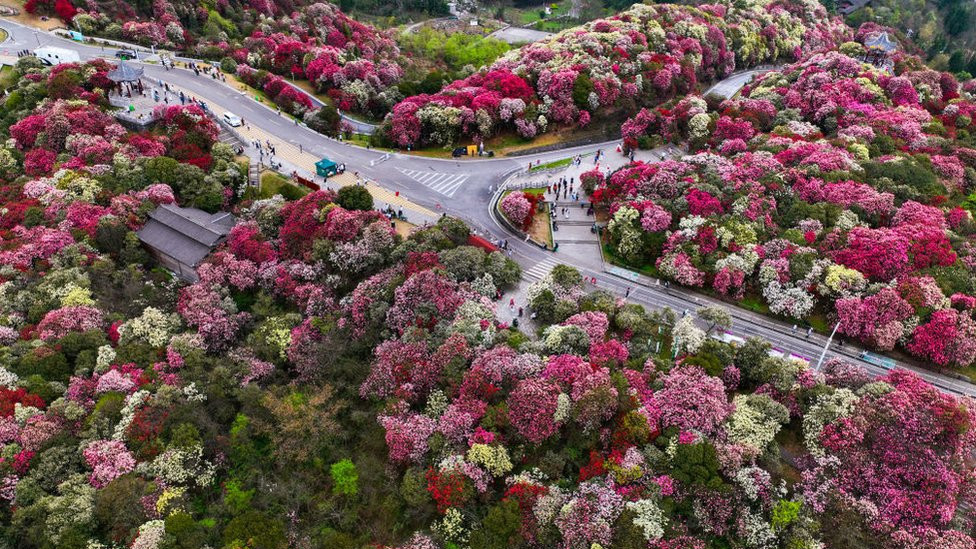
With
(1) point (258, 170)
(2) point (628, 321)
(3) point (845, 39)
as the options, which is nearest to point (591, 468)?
(2) point (628, 321)

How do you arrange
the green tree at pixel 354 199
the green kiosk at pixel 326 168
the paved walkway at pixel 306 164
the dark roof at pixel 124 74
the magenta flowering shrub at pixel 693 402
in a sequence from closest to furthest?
the magenta flowering shrub at pixel 693 402
the green tree at pixel 354 199
the paved walkway at pixel 306 164
the green kiosk at pixel 326 168
the dark roof at pixel 124 74

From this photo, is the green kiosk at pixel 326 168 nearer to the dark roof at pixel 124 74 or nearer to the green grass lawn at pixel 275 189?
the green grass lawn at pixel 275 189

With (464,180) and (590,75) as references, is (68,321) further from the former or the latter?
(590,75)

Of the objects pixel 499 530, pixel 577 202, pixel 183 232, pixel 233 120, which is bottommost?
pixel 499 530

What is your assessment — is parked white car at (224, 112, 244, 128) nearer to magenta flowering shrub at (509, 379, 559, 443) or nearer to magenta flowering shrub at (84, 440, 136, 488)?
magenta flowering shrub at (84, 440, 136, 488)

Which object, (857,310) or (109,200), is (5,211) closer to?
(109,200)

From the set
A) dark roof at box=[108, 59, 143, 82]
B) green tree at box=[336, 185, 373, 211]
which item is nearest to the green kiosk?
green tree at box=[336, 185, 373, 211]

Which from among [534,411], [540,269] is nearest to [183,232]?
[540,269]

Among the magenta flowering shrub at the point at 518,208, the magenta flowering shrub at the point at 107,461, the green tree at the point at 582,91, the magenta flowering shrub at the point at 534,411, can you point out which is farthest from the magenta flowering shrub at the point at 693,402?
the green tree at the point at 582,91
